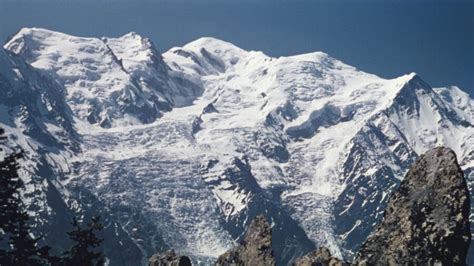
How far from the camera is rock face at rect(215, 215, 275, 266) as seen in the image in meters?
36.9

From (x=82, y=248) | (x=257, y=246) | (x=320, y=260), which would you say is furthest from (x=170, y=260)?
(x=82, y=248)

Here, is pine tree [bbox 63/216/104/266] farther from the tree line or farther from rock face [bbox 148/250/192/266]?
rock face [bbox 148/250/192/266]

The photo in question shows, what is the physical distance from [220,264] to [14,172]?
20.5m

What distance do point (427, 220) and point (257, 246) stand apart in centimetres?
1593

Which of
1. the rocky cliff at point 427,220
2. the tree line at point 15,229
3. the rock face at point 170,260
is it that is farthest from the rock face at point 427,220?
the rock face at point 170,260

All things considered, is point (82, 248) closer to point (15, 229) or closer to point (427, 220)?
point (15, 229)

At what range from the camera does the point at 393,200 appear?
23.8m

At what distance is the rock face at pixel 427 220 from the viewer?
857 inches

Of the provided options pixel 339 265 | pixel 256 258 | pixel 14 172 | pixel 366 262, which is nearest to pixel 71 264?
pixel 14 172

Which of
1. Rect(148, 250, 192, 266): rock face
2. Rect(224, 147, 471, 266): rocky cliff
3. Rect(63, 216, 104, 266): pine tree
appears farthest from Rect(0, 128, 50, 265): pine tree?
Rect(148, 250, 192, 266): rock face

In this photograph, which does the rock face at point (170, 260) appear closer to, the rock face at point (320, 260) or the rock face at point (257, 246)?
the rock face at point (257, 246)

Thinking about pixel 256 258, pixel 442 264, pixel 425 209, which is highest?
pixel 256 258

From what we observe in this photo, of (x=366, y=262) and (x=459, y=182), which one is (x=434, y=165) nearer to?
(x=459, y=182)

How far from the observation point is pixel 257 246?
3750 cm
